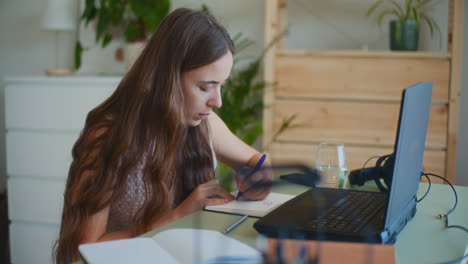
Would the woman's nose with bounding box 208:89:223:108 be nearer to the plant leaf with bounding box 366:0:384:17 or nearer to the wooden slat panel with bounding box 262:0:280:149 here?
the wooden slat panel with bounding box 262:0:280:149

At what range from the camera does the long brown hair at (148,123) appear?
1305 millimetres

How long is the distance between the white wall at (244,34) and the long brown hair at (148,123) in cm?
175

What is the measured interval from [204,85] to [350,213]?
523 mm

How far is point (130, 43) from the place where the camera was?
3244 millimetres

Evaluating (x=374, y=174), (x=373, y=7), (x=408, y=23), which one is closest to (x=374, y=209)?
(x=374, y=174)

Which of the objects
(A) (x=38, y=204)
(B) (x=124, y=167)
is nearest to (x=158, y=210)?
(B) (x=124, y=167)

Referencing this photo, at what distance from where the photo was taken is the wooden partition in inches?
104

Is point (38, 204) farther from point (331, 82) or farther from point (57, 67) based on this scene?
point (331, 82)

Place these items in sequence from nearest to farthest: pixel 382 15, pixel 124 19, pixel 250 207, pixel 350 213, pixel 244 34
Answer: pixel 350 213 → pixel 250 207 → pixel 382 15 → pixel 244 34 → pixel 124 19

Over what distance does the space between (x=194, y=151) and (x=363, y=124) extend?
137 cm

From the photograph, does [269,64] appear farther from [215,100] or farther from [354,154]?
[215,100]

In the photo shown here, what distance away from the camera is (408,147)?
0.94 metres

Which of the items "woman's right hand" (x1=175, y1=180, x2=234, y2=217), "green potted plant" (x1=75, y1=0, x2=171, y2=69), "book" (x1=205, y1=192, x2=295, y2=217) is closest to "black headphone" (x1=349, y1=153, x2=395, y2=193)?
"book" (x1=205, y1=192, x2=295, y2=217)

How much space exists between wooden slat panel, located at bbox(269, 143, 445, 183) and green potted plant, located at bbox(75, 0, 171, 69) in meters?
1.04
